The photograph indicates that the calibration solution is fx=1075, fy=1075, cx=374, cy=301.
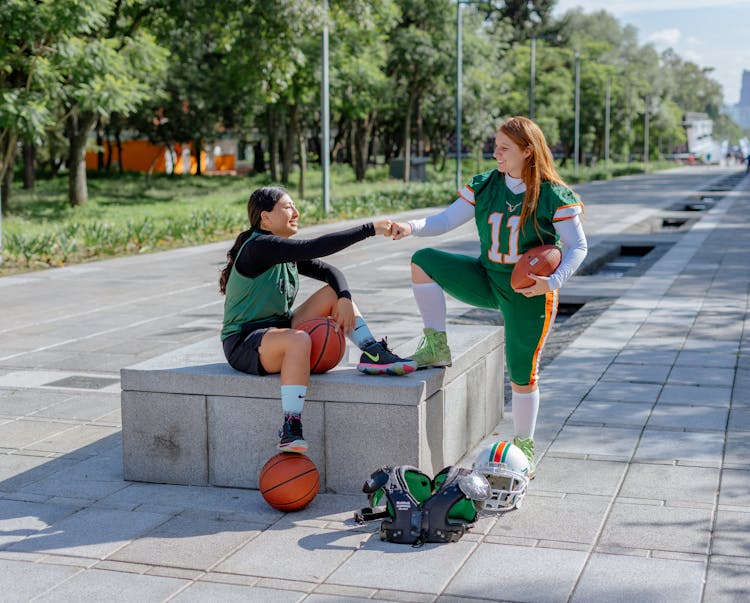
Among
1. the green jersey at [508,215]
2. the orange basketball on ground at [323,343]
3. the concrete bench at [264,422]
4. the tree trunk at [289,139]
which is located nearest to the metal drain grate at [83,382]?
the concrete bench at [264,422]

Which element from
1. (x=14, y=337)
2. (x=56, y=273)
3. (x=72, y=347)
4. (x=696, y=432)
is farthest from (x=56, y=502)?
(x=56, y=273)

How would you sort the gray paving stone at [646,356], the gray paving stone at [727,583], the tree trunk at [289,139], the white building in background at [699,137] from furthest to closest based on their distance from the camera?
the white building in background at [699,137], the tree trunk at [289,139], the gray paving stone at [646,356], the gray paving stone at [727,583]

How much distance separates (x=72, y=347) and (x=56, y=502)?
4.84 m

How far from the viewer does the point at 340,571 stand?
4.32 metres

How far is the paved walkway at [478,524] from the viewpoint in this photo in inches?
164

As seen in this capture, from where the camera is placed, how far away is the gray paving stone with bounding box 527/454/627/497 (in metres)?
5.37

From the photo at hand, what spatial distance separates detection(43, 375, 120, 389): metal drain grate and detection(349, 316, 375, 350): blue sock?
10.6 ft

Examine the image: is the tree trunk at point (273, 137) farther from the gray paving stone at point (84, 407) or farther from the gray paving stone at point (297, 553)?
the gray paving stone at point (297, 553)

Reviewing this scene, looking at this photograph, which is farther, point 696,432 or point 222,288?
point 696,432

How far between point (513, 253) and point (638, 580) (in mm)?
1745

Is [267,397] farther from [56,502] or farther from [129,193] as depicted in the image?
[129,193]

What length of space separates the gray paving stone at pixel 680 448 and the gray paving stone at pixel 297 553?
1985mm

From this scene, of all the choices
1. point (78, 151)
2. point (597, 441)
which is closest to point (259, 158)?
point (78, 151)

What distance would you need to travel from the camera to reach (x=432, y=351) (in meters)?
5.49
